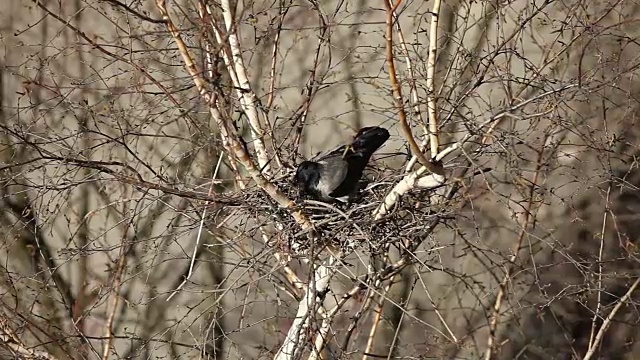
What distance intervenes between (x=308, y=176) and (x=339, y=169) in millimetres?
75

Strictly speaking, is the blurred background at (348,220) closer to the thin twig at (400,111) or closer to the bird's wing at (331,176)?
the bird's wing at (331,176)

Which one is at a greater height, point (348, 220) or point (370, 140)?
point (370, 140)

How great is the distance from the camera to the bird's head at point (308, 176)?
1.67m

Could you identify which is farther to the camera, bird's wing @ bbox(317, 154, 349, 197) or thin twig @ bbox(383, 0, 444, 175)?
bird's wing @ bbox(317, 154, 349, 197)

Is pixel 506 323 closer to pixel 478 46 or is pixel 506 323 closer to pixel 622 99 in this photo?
pixel 622 99

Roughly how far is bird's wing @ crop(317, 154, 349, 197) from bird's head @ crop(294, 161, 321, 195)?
0.04ft

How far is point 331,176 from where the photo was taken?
1677mm

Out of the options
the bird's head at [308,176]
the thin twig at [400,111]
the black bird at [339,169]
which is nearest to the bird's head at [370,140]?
the black bird at [339,169]

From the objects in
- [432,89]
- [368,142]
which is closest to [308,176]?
[368,142]

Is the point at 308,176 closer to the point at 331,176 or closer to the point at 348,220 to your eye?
the point at 331,176

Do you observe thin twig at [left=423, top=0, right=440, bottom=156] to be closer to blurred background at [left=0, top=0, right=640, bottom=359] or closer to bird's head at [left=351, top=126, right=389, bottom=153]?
blurred background at [left=0, top=0, right=640, bottom=359]

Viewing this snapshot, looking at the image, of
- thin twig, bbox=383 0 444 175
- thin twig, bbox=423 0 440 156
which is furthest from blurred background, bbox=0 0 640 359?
thin twig, bbox=383 0 444 175

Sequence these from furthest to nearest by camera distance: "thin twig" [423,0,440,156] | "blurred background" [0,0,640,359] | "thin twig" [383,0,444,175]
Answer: "blurred background" [0,0,640,359], "thin twig" [423,0,440,156], "thin twig" [383,0,444,175]

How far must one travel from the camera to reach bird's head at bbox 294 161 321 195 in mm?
1670
